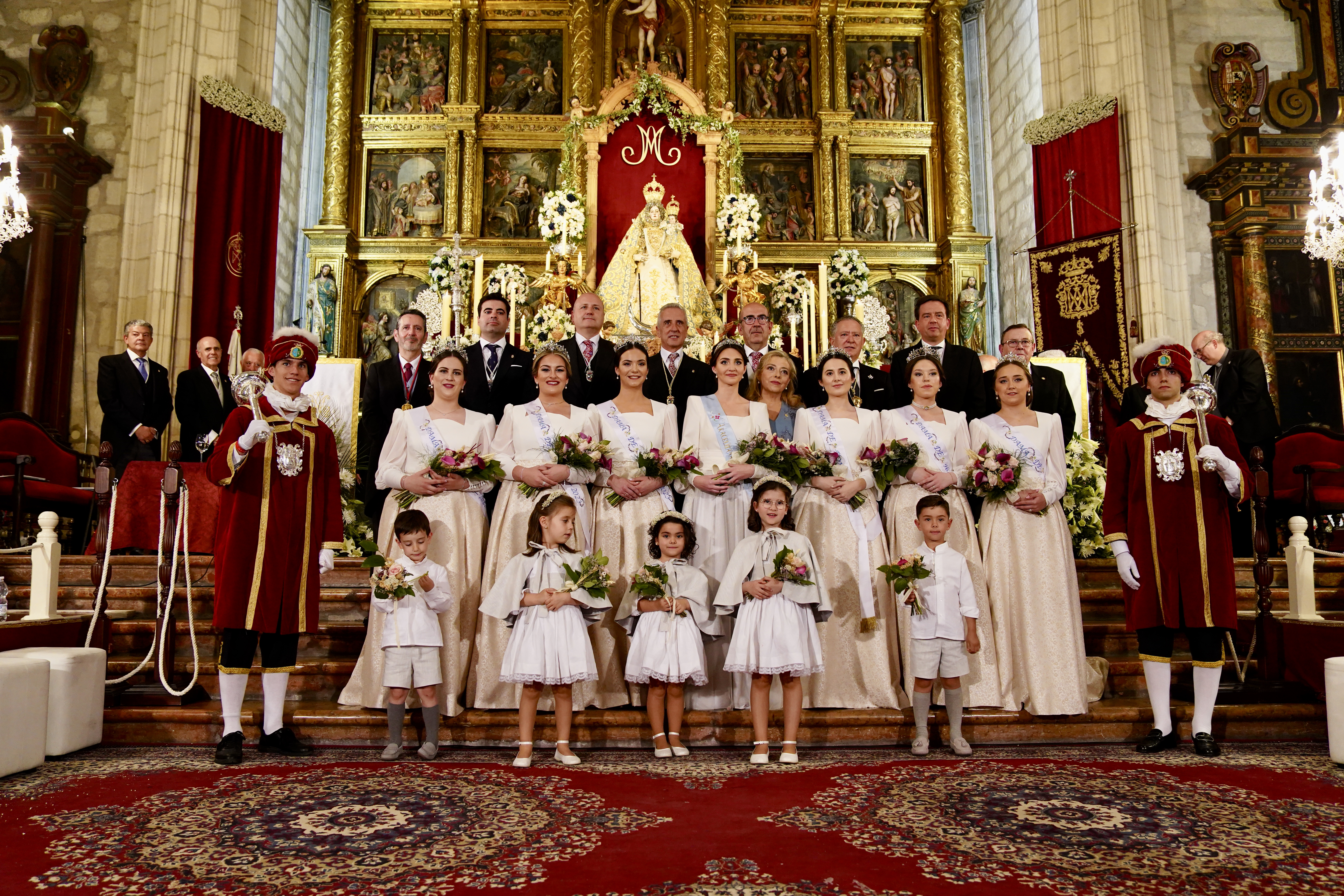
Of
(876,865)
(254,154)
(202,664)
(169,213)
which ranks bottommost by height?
(876,865)

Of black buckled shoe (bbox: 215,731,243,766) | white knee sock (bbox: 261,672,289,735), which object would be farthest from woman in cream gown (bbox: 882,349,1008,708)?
black buckled shoe (bbox: 215,731,243,766)

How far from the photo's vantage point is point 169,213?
386 inches

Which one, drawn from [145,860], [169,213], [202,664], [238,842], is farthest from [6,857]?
[169,213]

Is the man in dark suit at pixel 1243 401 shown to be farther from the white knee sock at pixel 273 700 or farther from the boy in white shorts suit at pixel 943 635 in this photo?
the white knee sock at pixel 273 700

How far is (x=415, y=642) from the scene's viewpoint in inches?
181

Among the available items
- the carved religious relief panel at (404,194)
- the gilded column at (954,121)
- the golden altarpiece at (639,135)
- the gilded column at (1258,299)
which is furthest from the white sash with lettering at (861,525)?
the carved religious relief panel at (404,194)

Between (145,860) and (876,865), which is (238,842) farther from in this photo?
(876,865)

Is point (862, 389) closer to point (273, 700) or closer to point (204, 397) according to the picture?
point (273, 700)

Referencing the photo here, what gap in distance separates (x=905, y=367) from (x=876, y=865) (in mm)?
3645

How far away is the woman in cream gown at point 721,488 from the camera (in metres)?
5.12

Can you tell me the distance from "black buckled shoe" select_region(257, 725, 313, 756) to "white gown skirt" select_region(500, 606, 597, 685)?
3.30ft

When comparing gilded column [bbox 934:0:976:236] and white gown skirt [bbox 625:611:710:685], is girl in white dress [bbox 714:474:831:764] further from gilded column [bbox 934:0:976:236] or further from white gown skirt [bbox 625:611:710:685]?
gilded column [bbox 934:0:976:236]

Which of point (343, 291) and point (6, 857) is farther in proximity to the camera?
point (343, 291)

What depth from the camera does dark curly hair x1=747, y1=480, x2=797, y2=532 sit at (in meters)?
4.81
